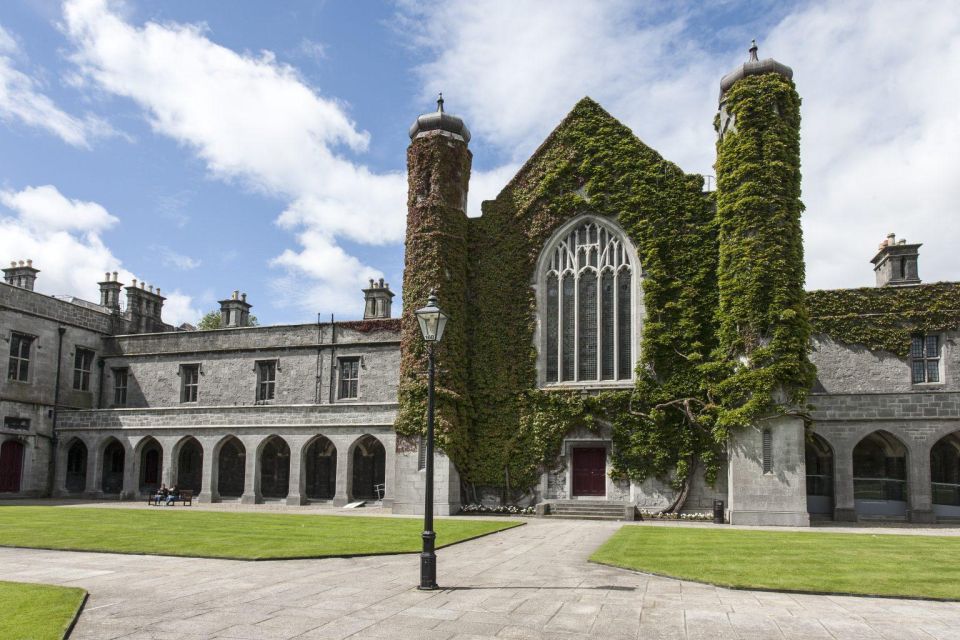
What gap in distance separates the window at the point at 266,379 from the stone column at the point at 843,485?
22.4m

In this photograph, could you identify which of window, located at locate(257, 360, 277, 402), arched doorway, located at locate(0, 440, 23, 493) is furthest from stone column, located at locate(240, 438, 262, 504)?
arched doorway, located at locate(0, 440, 23, 493)

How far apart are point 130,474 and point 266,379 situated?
6.95m

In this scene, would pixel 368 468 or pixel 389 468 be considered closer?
pixel 389 468

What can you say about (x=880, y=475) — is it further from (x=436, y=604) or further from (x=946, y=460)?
(x=436, y=604)

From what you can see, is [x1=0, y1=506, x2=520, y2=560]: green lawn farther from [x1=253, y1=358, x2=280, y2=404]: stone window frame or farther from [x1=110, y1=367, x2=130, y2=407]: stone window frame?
[x1=110, y1=367, x2=130, y2=407]: stone window frame

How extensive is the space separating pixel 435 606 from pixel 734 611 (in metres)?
3.64

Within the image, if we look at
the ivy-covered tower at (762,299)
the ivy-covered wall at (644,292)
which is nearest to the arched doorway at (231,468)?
the ivy-covered wall at (644,292)

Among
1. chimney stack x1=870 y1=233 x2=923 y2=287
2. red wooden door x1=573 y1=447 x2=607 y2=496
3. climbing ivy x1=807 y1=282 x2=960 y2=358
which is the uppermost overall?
chimney stack x1=870 y1=233 x2=923 y2=287

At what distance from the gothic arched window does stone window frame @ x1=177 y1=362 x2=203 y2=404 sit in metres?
17.2

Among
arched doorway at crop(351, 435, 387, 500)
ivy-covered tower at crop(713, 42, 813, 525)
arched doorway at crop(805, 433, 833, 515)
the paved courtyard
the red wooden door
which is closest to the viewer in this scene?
the paved courtyard

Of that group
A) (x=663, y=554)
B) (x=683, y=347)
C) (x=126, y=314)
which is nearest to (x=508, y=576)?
(x=663, y=554)

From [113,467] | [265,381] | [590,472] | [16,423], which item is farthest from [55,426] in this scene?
[590,472]

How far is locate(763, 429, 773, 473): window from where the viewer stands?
21875mm

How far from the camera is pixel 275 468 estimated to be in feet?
107
